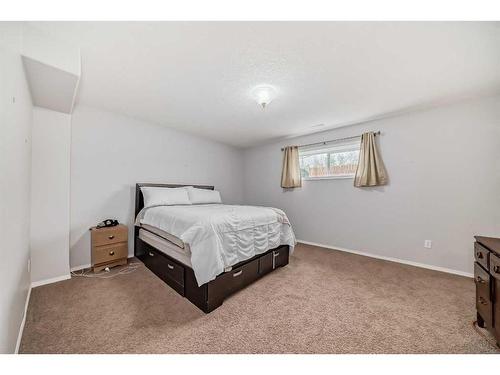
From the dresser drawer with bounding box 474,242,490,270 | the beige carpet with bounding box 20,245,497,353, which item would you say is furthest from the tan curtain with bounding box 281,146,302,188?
the dresser drawer with bounding box 474,242,490,270

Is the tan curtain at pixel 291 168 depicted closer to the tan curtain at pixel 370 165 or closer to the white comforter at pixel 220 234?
the tan curtain at pixel 370 165

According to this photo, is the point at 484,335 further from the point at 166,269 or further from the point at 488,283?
the point at 166,269

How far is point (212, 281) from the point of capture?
5.31 feet

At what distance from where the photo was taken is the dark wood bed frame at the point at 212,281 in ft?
5.32

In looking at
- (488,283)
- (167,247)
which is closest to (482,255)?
(488,283)

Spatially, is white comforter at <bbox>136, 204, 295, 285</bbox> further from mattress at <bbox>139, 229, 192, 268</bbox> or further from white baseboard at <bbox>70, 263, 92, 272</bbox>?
white baseboard at <bbox>70, 263, 92, 272</bbox>

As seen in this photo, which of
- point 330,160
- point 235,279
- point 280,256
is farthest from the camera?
point 330,160

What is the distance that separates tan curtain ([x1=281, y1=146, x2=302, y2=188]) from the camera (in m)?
3.86

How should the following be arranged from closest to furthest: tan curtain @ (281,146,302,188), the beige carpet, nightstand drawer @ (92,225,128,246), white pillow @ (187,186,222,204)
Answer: the beige carpet < nightstand drawer @ (92,225,128,246) < white pillow @ (187,186,222,204) < tan curtain @ (281,146,302,188)

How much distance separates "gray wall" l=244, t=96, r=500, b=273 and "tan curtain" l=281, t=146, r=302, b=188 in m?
0.56

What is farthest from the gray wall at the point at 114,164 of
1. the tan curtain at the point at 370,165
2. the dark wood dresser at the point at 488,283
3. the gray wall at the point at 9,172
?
the dark wood dresser at the point at 488,283

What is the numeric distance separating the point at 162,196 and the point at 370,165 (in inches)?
130

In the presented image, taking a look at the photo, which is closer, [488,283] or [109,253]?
[488,283]
